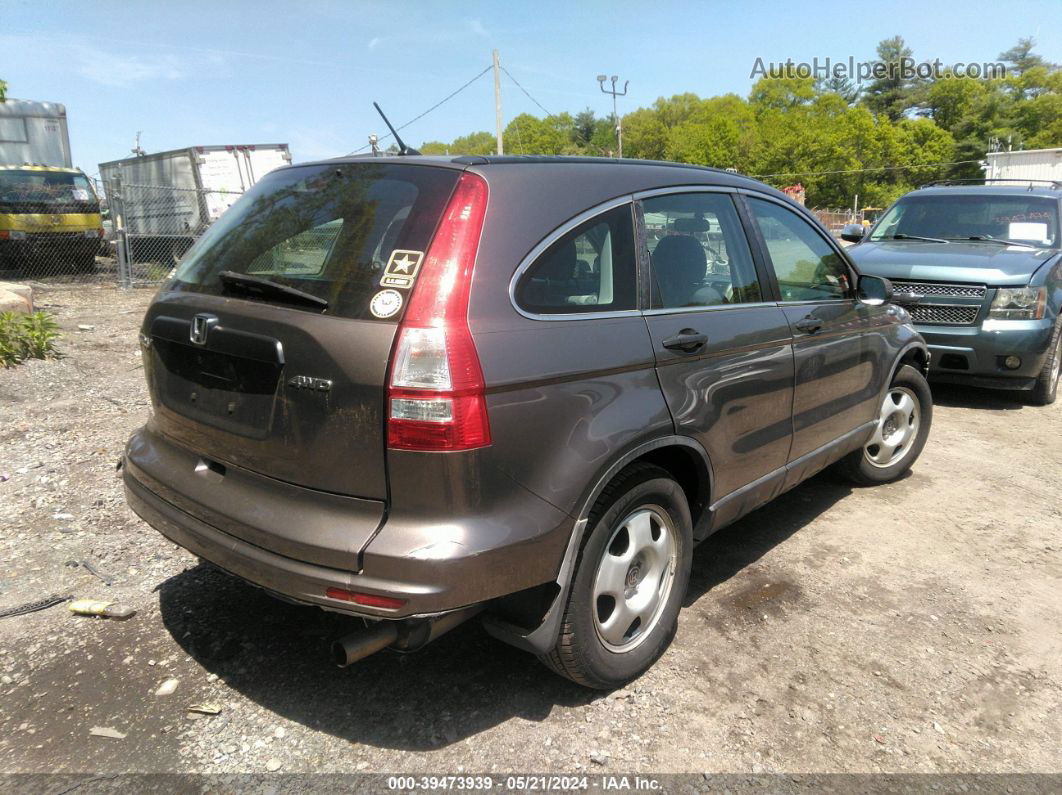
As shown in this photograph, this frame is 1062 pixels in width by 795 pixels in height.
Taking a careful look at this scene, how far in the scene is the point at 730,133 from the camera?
74125 millimetres

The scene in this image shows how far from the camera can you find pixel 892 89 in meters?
92.2

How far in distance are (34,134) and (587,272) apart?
20577 millimetres

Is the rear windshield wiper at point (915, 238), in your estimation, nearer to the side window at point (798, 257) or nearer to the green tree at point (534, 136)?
the side window at point (798, 257)

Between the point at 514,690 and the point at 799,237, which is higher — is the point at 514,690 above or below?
below

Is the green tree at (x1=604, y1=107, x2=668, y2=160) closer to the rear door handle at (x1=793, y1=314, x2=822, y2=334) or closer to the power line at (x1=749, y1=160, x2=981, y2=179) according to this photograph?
the power line at (x1=749, y1=160, x2=981, y2=179)

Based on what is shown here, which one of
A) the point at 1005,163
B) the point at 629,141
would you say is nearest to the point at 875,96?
the point at 629,141

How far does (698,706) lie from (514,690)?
68 centimetres

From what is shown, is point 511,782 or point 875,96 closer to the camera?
point 511,782

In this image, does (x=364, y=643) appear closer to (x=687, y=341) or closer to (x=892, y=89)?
(x=687, y=341)

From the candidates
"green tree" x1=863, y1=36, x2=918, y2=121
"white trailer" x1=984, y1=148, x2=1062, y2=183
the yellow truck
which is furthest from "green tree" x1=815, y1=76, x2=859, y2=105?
the yellow truck

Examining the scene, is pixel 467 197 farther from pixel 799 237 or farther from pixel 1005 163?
pixel 1005 163

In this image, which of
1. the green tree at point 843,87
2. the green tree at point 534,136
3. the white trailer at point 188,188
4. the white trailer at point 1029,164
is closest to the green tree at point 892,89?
the green tree at point 843,87

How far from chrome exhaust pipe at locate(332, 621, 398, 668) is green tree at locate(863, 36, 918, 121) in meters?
99.8

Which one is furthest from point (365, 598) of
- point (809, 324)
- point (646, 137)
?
point (646, 137)
